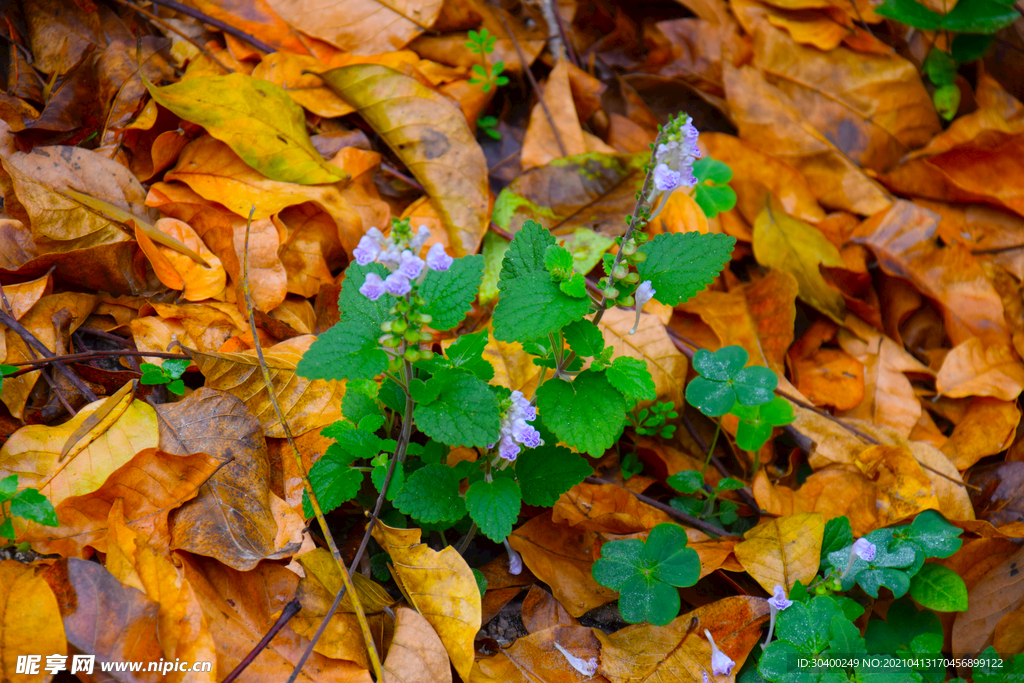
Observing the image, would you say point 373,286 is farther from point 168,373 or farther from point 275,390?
point 168,373

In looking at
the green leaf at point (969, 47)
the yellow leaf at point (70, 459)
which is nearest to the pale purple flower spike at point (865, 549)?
the yellow leaf at point (70, 459)

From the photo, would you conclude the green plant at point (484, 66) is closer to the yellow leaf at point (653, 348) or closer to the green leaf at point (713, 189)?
the green leaf at point (713, 189)

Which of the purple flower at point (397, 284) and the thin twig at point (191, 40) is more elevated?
the thin twig at point (191, 40)

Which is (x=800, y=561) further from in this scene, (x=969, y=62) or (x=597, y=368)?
(x=969, y=62)

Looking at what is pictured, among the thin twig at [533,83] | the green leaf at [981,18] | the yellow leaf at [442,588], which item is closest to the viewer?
the yellow leaf at [442,588]

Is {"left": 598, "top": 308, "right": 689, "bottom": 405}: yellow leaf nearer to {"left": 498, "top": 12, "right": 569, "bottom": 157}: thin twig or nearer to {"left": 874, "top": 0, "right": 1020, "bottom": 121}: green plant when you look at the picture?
{"left": 498, "top": 12, "right": 569, "bottom": 157}: thin twig

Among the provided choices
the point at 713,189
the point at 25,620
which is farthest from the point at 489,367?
the point at 713,189
